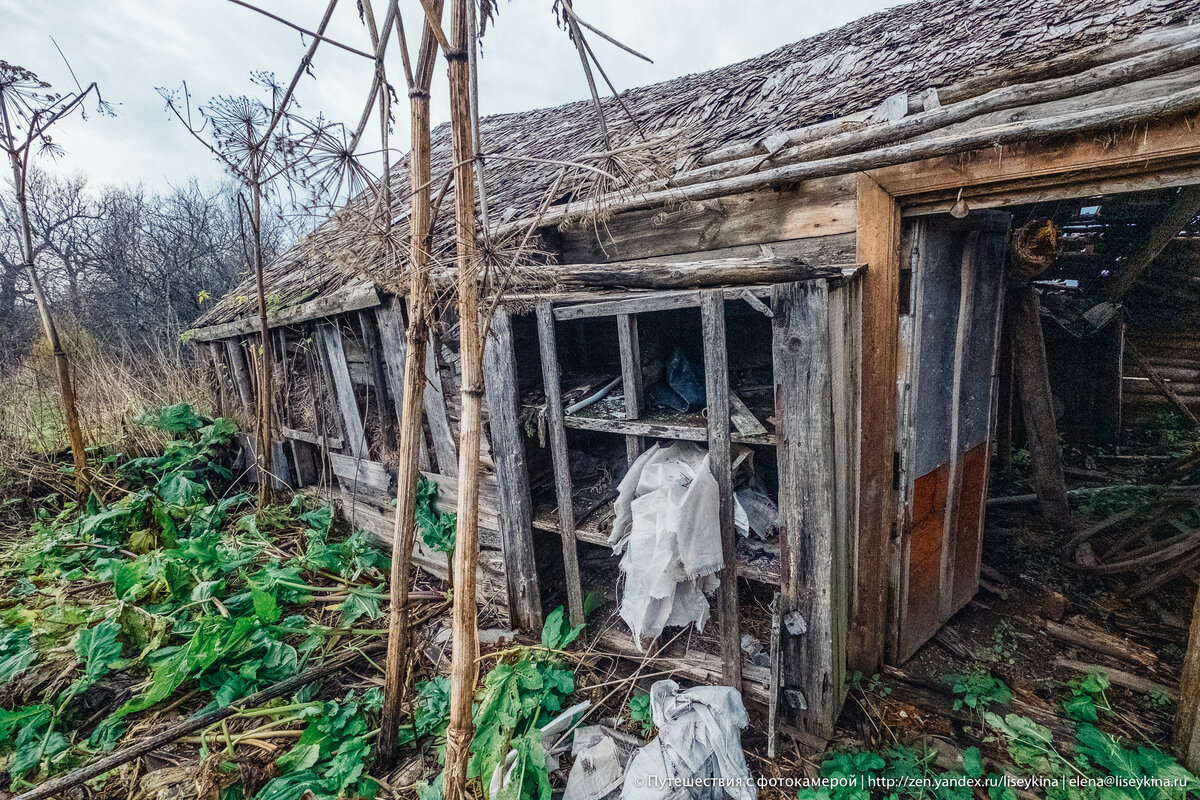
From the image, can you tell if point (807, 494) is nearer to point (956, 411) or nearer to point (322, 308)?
point (956, 411)

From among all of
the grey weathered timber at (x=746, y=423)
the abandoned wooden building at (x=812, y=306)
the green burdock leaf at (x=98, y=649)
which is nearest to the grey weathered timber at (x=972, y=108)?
the abandoned wooden building at (x=812, y=306)

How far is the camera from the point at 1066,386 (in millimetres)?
6152

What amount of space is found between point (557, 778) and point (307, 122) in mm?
2899

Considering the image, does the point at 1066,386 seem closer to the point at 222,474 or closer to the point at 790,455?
the point at 790,455

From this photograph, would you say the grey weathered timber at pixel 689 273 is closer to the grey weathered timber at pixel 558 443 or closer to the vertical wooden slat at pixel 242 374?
the grey weathered timber at pixel 558 443

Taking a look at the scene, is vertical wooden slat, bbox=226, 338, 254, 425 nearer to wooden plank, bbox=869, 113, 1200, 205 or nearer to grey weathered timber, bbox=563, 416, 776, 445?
grey weathered timber, bbox=563, 416, 776, 445

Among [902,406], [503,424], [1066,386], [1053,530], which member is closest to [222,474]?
[503,424]

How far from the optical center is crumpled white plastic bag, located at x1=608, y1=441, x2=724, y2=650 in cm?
208

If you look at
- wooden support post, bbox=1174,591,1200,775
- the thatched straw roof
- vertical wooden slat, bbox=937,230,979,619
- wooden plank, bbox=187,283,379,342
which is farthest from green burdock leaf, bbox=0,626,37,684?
wooden support post, bbox=1174,591,1200,775

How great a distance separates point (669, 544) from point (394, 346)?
8.22 ft

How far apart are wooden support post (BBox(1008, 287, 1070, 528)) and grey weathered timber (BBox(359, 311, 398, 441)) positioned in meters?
5.23

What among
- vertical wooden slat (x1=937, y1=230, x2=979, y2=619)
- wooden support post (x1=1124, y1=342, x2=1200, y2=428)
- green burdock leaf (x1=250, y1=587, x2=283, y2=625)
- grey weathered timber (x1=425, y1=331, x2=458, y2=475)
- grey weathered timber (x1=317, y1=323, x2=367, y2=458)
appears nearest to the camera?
vertical wooden slat (x1=937, y1=230, x2=979, y2=619)

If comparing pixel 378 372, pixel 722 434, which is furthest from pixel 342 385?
pixel 722 434

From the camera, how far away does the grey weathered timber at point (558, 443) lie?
253 cm
